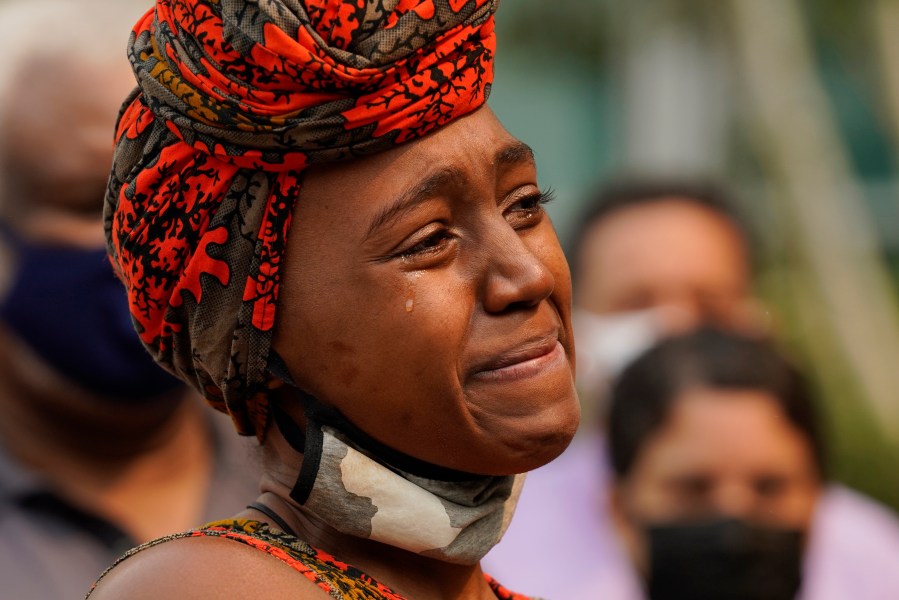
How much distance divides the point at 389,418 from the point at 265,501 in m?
0.37

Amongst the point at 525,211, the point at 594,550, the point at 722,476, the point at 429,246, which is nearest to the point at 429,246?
the point at 429,246

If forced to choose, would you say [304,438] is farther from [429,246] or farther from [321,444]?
[429,246]

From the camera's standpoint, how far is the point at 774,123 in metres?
15.3

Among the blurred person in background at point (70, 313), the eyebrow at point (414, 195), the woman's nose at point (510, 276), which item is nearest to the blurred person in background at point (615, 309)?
the blurred person in background at point (70, 313)

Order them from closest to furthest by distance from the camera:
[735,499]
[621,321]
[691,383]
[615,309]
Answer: [735,499] < [691,383] < [621,321] < [615,309]

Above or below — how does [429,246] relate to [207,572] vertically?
above

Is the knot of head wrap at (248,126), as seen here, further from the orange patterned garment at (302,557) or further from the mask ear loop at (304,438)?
the orange patterned garment at (302,557)

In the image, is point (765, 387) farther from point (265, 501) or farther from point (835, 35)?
point (835, 35)

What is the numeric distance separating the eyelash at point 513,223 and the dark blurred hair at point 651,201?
4404 mm

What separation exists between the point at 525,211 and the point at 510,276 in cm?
20

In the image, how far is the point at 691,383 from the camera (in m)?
5.54

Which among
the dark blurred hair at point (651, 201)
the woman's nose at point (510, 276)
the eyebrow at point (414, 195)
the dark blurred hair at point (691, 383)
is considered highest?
the eyebrow at point (414, 195)

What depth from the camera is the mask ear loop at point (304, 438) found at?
7.90 feet

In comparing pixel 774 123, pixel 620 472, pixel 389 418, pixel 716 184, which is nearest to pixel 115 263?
pixel 389 418
